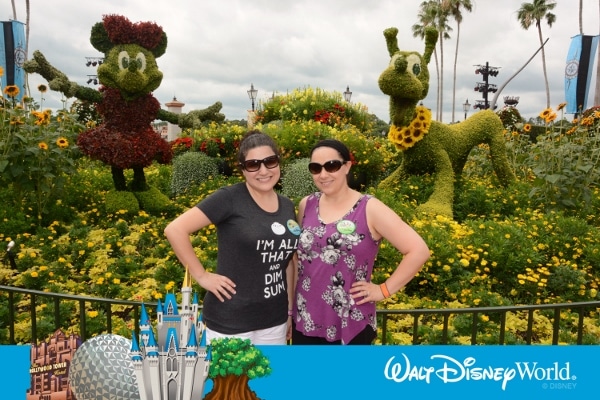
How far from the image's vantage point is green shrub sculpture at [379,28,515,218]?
6938 mm

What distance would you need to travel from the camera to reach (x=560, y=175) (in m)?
7.05

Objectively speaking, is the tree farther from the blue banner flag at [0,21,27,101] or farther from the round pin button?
the blue banner flag at [0,21,27,101]

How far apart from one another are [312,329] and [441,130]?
21.0ft

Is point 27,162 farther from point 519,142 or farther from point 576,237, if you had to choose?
point 519,142

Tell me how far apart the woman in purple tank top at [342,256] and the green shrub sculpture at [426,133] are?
4.75 m

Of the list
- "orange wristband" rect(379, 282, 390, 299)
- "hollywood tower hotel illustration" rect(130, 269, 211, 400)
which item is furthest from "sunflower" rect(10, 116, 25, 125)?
"hollywood tower hotel illustration" rect(130, 269, 211, 400)

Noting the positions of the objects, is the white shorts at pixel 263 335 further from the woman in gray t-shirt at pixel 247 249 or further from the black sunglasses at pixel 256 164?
the black sunglasses at pixel 256 164

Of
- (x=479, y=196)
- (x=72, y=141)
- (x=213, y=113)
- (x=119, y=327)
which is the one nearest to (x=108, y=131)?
(x=72, y=141)

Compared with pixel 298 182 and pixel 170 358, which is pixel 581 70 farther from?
pixel 170 358

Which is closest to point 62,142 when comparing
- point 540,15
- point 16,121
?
point 16,121

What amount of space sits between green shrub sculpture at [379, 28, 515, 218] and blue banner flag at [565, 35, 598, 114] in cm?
1495

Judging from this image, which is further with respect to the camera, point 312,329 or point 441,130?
point 441,130

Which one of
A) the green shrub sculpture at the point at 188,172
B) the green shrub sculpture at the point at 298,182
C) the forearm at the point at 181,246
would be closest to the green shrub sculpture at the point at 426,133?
the green shrub sculpture at the point at 298,182

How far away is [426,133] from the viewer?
Answer: 302 inches
